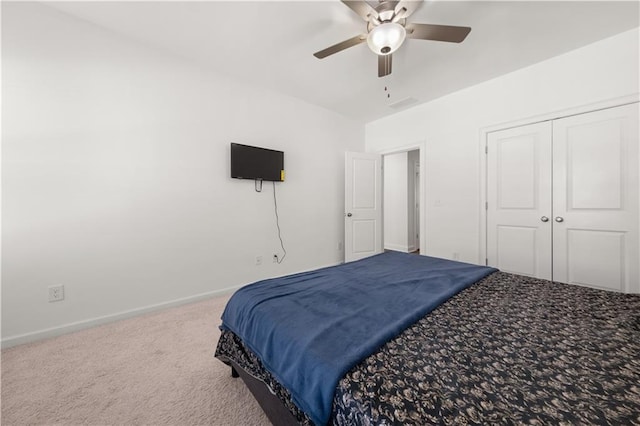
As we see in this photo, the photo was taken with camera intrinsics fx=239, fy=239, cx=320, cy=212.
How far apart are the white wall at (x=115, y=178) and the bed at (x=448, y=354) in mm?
1563

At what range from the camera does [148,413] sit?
4.17 ft

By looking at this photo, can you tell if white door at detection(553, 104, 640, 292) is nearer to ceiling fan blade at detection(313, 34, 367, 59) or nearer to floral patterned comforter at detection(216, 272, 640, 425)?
floral patterned comforter at detection(216, 272, 640, 425)

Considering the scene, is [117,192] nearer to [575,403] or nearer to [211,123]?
[211,123]

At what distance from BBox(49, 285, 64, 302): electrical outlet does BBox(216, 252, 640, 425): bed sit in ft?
5.56

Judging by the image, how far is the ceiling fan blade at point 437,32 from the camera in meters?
1.70

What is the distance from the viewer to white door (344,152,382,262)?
13.3 ft

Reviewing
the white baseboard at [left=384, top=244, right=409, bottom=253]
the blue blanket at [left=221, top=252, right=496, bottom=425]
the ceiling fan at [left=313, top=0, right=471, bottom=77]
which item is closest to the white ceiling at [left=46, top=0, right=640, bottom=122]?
the ceiling fan at [left=313, top=0, right=471, bottom=77]

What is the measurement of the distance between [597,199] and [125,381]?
168 inches

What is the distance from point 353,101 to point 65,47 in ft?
10.3

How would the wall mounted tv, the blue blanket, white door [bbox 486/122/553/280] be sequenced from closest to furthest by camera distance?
the blue blanket, white door [bbox 486/122/553/280], the wall mounted tv

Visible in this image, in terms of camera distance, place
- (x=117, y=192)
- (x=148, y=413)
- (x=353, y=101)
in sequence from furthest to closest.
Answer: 1. (x=353, y=101)
2. (x=117, y=192)
3. (x=148, y=413)

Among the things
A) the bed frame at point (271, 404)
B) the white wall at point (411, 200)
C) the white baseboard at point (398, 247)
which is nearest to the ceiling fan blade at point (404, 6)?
the bed frame at point (271, 404)

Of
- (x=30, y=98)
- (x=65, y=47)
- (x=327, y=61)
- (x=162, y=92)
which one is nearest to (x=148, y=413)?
(x=30, y=98)

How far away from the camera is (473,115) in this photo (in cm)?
320
